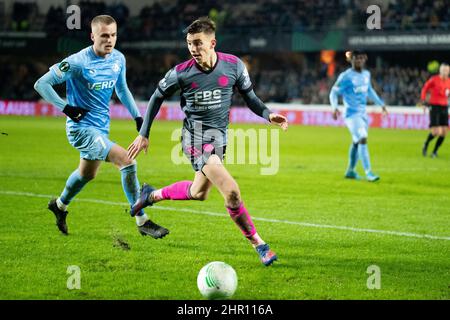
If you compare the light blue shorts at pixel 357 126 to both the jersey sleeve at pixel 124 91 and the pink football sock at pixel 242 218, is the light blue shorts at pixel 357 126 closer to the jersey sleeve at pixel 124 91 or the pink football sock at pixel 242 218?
the jersey sleeve at pixel 124 91

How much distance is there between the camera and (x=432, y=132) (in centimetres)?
1991

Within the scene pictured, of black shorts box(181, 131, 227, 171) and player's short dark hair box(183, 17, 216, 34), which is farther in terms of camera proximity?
black shorts box(181, 131, 227, 171)

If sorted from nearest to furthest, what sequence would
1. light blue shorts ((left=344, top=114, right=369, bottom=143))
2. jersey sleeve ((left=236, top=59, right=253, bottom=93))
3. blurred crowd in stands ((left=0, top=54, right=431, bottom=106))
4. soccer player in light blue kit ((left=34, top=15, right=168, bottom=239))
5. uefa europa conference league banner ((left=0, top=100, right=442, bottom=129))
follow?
jersey sleeve ((left=236, top=59, right=253, bottom=93)), soccer player in light blue kit ((left=34, top=15, right=168, bottom=239)), light blue shorts ((left=344, top=114, right=369, bottom=143)), uefa europa conference league banner ((left=0, top=100, right=442, bottom=129)), blurred crowd in stands ((left=0, top=54, right=431, bottom=106))

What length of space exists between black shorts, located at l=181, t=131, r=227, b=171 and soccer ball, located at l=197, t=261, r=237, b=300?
63.6 inches

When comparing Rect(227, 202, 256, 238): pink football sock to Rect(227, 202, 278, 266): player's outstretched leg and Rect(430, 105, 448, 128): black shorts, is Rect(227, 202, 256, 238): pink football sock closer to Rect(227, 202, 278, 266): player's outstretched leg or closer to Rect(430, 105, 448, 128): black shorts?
Rect(227, 202, 278, 266): player's outstretched leg

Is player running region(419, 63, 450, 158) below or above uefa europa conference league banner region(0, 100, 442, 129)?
above

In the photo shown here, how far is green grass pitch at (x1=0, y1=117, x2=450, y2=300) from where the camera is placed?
20.1ft

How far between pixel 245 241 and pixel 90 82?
2.42 metres

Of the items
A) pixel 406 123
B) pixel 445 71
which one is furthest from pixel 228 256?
pixel 406 123

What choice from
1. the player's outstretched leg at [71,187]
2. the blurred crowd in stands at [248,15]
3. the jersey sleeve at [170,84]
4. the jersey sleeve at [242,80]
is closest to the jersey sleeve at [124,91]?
the player's outstretched leg at [71,187]

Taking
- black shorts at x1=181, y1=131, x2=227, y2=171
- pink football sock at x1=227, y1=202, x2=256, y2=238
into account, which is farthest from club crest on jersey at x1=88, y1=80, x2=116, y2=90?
pink football sock at x1=227, y1=202, x2=256, y2=238

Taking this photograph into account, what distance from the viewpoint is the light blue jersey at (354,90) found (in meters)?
14.9
